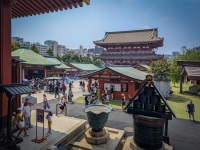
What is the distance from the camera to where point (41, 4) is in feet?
24.7

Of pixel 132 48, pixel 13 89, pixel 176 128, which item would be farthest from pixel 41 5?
pixel 132 48

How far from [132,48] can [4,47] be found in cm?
3838

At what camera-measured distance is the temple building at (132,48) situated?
3994cm

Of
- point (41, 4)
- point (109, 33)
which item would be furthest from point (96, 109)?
point (109, 33)

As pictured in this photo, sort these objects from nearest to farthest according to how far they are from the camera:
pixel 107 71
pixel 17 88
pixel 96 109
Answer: pixel 17 88 < pixel 96 109 < pixel 107 71

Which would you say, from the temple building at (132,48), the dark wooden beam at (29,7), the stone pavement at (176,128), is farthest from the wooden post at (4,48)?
the temple building at (132,48)

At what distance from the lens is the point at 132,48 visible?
43000 millimetres

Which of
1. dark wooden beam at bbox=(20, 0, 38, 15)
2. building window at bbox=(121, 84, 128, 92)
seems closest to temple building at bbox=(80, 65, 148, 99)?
building window at bbox=(121, 84, 128, 92)

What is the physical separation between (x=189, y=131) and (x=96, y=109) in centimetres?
707

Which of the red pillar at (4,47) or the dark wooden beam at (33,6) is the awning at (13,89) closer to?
the red pillar at (4,47)

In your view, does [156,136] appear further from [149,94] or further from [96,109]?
[96,109]

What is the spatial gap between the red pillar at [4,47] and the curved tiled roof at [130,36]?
121 feet

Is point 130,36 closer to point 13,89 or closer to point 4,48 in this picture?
point 4,48

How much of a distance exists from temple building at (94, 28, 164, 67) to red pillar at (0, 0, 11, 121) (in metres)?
35.2
